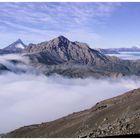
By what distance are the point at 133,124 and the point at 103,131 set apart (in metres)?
10.3

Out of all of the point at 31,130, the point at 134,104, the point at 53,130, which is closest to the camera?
the point at 134,104

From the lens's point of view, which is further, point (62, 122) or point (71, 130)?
point (62, 122)

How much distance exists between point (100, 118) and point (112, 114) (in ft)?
15.1

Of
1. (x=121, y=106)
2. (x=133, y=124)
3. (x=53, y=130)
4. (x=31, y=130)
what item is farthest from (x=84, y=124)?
(x=31, y=130)

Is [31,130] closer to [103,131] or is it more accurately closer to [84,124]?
[84,124]

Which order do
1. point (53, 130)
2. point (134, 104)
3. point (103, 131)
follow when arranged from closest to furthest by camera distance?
point (103, 131) → point (134, 104) → point (53, 130)

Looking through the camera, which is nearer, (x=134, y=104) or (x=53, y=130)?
(x=134, y=104)

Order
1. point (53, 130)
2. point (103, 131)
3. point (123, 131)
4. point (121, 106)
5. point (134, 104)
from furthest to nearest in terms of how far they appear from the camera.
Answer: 1. point (53, 130)
2. point (121, 106)
3. point (134, 104)
4. point (103, 131)
5. point (123, 131)

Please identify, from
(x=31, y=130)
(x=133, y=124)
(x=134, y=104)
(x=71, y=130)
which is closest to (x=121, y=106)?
(x=134, y=104)

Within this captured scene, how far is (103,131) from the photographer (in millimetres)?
94375

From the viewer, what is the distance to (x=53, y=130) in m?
156

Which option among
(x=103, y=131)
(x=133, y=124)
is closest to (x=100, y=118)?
(x=103, y=131)

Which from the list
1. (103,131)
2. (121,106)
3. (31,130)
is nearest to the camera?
(103,131)

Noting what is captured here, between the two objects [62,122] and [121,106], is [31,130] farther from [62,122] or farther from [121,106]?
[121,106]
